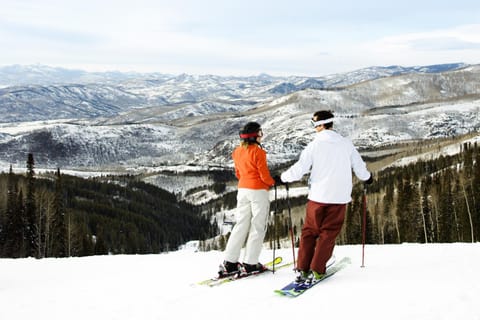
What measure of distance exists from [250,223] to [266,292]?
1.83m

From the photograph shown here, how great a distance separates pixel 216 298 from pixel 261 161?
117 inches

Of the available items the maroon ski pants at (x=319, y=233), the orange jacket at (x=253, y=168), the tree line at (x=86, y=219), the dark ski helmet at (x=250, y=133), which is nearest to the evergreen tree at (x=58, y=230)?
the tree line at (x=86, y=219)

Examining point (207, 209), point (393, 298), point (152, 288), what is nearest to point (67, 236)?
point (152, 288)

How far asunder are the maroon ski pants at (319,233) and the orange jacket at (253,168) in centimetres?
119

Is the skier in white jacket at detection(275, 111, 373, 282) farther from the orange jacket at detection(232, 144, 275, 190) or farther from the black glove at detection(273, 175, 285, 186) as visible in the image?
the orange jacket at detection(232, 144, 275, 190)

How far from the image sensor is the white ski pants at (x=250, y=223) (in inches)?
372

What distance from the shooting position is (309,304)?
24.1 ft

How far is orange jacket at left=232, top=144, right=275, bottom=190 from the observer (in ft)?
30.0

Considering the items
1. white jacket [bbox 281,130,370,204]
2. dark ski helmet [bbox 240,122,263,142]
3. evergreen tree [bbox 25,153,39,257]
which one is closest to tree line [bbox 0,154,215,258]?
evergreen tree [bbox 25,153,39,257]

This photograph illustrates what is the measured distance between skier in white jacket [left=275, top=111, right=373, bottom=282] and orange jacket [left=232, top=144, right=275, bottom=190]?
710mm

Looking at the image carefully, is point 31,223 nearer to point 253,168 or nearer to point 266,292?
point 253,168

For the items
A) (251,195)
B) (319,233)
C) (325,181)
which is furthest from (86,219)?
(325,181)

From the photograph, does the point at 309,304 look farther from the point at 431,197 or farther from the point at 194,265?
the point at 431,197

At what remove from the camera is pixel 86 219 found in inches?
4193
